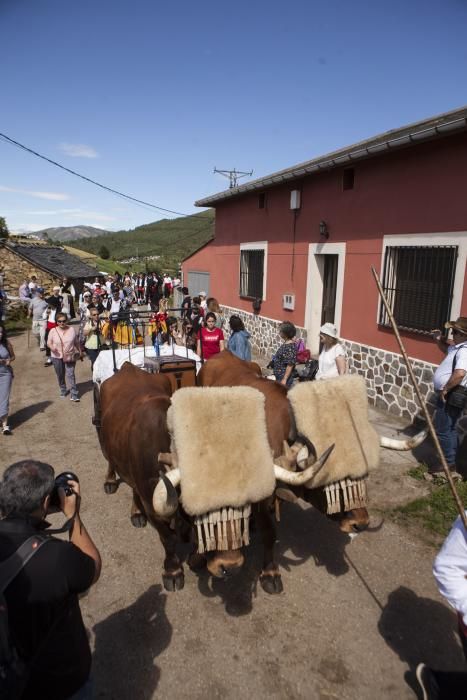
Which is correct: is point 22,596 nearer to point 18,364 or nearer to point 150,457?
point 150,457

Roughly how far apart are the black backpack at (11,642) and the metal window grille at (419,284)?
21.4 feet

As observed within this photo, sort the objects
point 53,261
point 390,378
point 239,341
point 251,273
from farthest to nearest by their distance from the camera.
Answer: point 53,261, point 251,273, point 390,378, point 239,341

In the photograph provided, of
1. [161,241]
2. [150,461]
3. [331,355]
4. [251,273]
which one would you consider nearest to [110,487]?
[150,461]

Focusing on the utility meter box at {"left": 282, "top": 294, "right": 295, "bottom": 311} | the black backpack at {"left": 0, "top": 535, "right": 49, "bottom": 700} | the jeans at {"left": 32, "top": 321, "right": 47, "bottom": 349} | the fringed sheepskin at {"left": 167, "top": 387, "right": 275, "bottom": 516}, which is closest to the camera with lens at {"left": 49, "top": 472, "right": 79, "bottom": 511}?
the black backpack at {"left": 0, "top": 535, "right": 49, "bottom": 700}

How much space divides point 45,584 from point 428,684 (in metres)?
2.22

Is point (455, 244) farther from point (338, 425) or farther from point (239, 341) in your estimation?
point (338, 425)

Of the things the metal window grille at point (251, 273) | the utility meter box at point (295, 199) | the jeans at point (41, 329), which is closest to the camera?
the utility meter box at point (295, 199)

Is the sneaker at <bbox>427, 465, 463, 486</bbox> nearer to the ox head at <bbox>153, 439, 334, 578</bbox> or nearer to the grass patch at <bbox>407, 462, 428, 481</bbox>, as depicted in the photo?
the grass patch at <bbox>407, 462, 428, 481</bbox>

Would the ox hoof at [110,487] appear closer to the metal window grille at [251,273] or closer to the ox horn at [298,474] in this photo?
the ox horn at [298,474]

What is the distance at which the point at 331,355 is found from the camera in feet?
17.7

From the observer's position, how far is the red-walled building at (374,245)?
261 inches

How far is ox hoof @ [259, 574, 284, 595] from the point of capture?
359cm

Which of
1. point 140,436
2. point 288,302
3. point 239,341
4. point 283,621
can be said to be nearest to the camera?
point 283,621

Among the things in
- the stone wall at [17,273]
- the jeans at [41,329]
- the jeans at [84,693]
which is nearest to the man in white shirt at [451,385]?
the jeans at [84,693]
